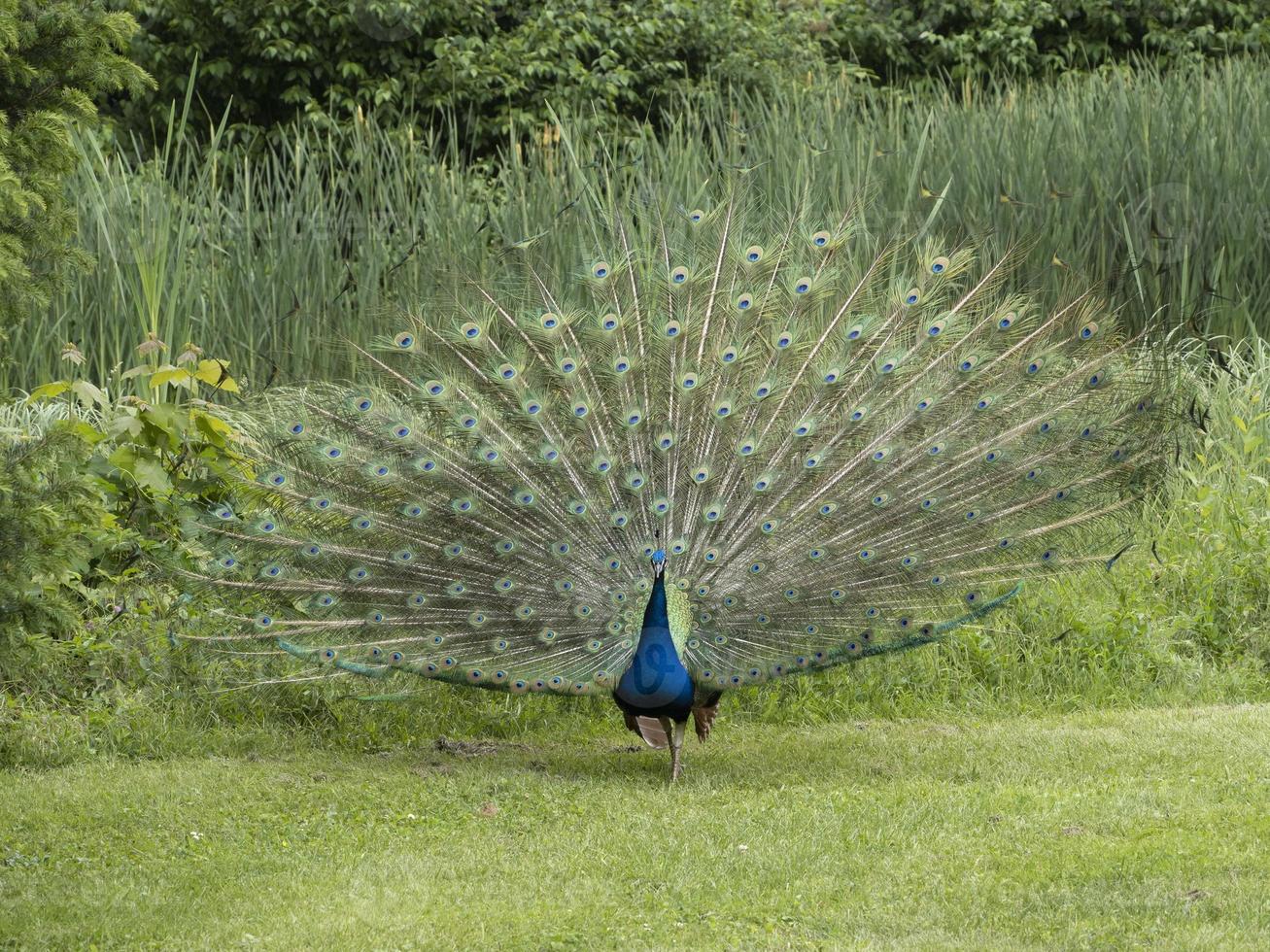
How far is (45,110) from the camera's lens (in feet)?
12.8

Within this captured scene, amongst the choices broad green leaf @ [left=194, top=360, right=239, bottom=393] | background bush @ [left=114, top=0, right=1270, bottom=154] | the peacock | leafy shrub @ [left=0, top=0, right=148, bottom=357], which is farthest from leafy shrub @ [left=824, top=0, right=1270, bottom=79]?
leafy shrub @ [left=0, top=0, right=148, bottom=357]

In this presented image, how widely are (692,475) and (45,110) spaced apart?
8.29 feet

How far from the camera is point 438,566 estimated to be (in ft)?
18.7

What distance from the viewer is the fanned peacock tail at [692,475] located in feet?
18.3

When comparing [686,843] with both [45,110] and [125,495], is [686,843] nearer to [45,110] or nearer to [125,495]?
[45,110]

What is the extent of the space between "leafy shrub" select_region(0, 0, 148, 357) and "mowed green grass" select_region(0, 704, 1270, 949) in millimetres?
1678

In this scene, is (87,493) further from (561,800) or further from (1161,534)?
(1161,534)

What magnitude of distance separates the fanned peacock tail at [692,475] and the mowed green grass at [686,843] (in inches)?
18.9

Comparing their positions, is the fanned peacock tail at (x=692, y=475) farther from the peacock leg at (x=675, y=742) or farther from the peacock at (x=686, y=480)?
the peacock leg at (x=675, y=742)

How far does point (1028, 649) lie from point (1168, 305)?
3.09 meters

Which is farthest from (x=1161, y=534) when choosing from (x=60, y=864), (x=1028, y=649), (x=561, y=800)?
(x=60, y=864)

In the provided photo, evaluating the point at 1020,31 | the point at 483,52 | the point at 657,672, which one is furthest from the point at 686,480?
the point at 1020,31

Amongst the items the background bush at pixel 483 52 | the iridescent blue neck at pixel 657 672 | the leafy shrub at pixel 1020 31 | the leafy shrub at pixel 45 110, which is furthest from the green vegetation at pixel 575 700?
the leafy shrub at pixel 1020 31

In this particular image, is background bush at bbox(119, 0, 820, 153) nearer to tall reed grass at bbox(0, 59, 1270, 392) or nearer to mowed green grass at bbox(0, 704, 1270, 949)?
tall reed grass at bbox(0, 59, 1270, 392)
